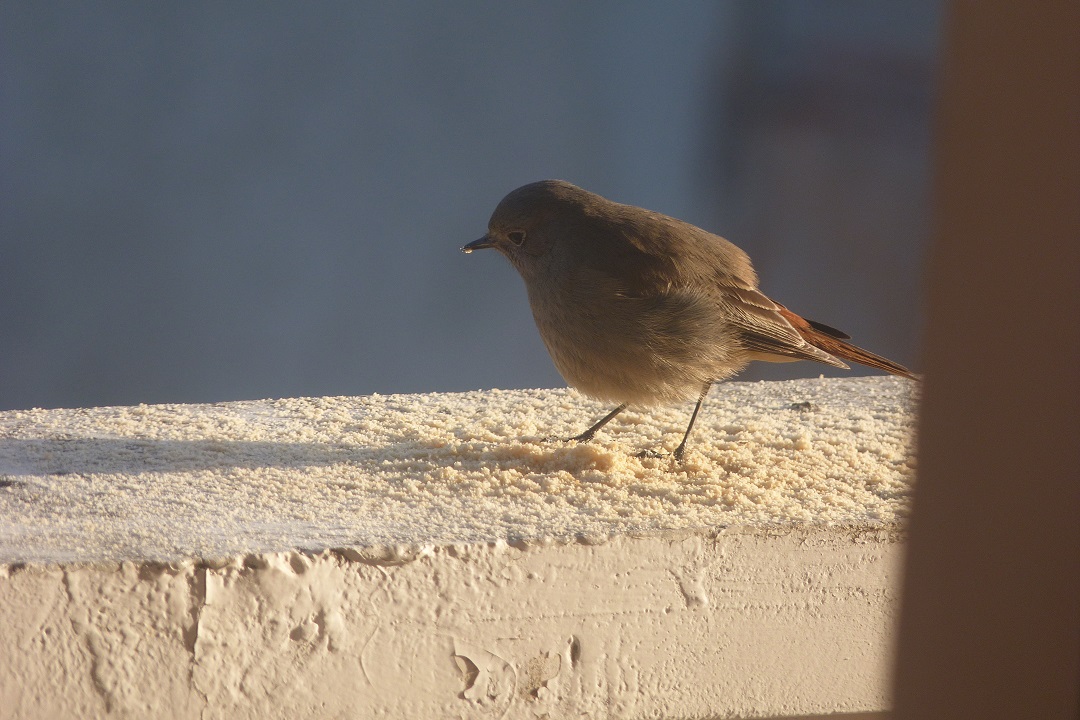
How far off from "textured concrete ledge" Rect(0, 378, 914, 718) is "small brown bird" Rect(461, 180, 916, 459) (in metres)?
0.49

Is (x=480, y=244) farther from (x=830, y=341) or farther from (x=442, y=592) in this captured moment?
(x=442, y=592)

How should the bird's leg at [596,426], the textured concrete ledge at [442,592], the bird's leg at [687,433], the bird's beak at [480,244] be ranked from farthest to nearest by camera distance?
the bird's beak at [480,244] → the bird's leg at [596,426] → the bird's leg at [687,433] → the textured concrete ledge at [442,592]

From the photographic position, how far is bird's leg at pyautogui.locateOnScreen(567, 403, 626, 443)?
8.70 ft

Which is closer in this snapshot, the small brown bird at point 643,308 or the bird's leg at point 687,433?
the bird's leg at point 687,433

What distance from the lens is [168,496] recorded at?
82.0 inches

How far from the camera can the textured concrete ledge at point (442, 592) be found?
5.33 feet

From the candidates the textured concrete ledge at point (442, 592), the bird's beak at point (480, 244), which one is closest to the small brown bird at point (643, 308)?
the bird's beak at point (480, 244)

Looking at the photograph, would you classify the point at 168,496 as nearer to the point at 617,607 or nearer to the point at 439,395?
the point at 617,607

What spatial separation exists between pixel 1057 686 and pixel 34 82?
6746mm

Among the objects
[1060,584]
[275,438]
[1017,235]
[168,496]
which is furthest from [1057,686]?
[275,438]

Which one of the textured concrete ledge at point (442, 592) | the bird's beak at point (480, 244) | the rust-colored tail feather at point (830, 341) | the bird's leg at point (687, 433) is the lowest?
the textured concrete ledge at point (442, 592)

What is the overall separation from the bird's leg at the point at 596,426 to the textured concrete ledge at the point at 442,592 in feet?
1.22

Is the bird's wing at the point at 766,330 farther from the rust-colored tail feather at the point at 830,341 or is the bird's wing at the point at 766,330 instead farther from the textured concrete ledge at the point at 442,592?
the textured concrete ledge at the point at 442,592

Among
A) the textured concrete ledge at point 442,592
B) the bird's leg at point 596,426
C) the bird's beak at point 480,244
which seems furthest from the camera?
the bird's beak at point 480,244
